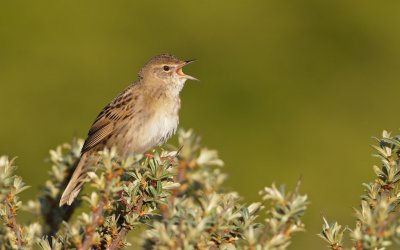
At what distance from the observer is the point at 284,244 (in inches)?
95.6

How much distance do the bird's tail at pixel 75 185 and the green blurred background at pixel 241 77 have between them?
494 centimetres

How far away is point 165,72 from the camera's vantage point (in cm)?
570

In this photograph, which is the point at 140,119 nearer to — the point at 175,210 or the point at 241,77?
the point at 175,210

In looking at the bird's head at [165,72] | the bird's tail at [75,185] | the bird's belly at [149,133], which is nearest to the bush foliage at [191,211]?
the bird's tail at [75,185]

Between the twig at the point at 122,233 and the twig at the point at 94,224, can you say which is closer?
the twig at the point at 94,224

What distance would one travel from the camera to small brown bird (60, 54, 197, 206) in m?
5.19

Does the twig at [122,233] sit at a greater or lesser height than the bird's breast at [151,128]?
lesser

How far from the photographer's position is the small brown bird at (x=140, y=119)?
17.0 feet

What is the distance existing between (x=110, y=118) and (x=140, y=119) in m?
0.24

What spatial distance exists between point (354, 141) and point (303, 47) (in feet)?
4.98

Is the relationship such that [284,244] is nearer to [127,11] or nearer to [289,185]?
[289,185]

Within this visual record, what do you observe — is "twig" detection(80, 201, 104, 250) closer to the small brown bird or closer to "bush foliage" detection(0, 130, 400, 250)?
"bush foliage" detection(0, 130, 400, 250)

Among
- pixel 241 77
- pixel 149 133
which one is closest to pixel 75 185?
pixel 149 133

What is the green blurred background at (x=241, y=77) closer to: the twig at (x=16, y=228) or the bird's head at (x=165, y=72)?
the bird's head at (x=165, y=72)
